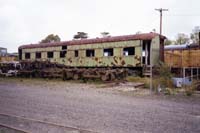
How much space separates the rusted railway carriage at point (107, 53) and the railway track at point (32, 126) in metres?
13.4

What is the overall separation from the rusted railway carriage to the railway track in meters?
13.4

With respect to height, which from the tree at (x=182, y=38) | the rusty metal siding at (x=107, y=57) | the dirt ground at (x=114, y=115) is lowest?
the dirt ground at (x=114, y=115)

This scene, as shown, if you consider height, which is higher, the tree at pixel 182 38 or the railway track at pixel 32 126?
the tree at pixel 182 38

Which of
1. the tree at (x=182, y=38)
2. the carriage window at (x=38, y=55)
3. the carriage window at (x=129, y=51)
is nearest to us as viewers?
the carriage window at (x=129, y=51)

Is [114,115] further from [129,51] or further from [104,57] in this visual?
[104,57]

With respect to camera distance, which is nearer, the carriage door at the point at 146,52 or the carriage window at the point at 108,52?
the carriage door at the point at 146,52

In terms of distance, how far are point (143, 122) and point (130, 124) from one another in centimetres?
42

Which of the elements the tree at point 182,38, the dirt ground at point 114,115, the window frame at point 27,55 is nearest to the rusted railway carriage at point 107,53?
the window frame at point 27,55

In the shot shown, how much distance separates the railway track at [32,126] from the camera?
6367 mm

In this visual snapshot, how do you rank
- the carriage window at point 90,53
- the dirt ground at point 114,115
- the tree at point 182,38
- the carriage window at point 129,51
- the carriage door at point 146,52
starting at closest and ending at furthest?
the dirt ground at point 114,115 < the carriage door at point 146,52 < the carriage window at point 129,51 < the carriage window at point 90,53 < the tree at point 182,38

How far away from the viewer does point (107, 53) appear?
24.9 metres

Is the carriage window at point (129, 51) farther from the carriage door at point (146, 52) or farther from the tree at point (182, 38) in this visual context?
the tree at point (182, 38)

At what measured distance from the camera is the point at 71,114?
8398mm

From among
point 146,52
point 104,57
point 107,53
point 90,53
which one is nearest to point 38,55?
point 90,53
